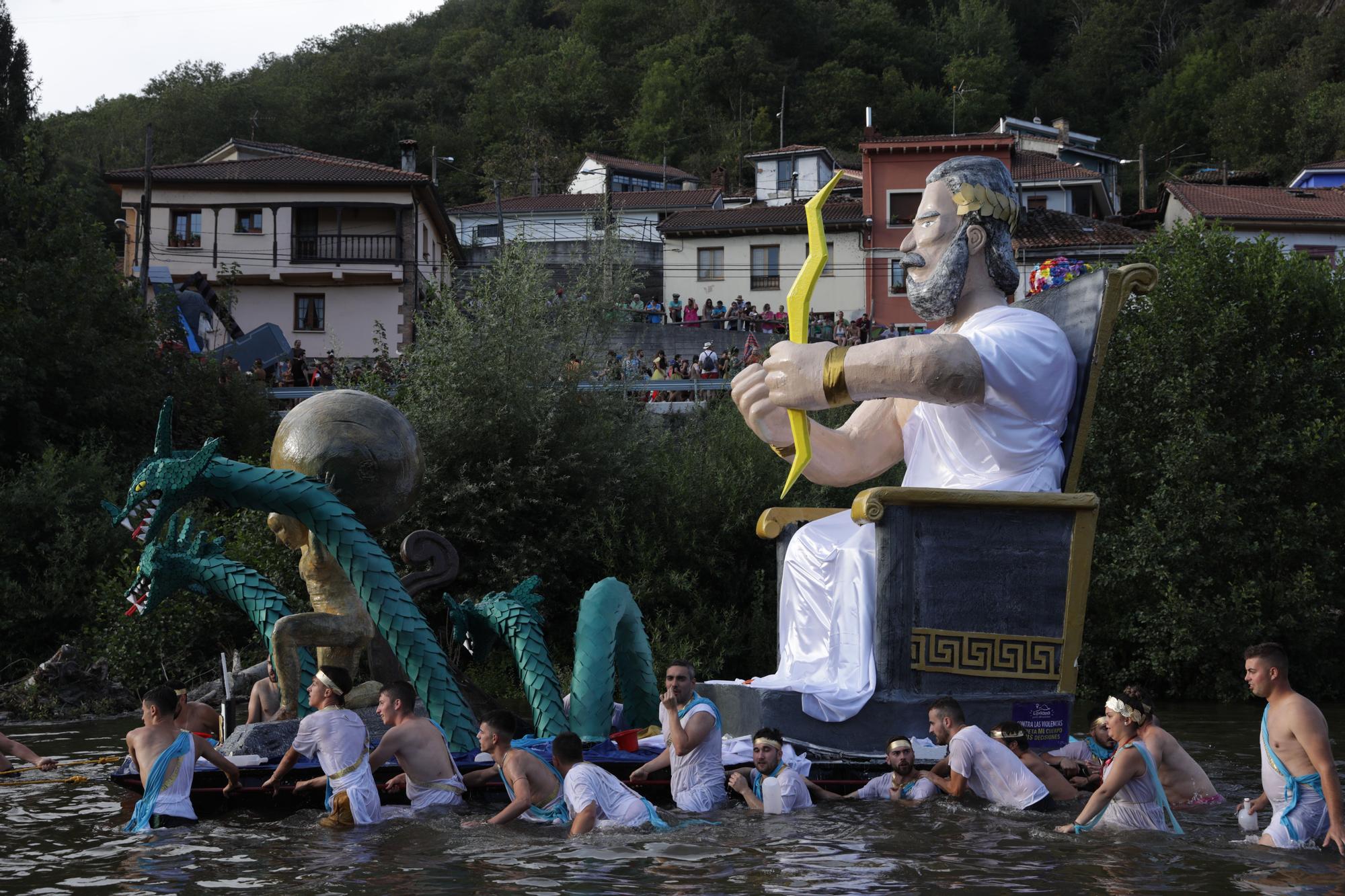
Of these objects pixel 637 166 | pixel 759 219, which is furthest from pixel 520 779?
pixel 637 166

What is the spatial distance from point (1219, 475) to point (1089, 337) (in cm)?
1091

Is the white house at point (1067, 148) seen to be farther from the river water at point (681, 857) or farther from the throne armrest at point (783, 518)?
the river water at point (681, 857)

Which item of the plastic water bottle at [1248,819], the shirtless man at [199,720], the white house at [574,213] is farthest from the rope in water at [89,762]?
the white house at [574,213]

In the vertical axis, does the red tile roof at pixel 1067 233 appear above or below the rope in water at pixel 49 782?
above

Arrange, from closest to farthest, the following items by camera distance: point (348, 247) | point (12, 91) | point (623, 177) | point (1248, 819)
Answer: point (1248, 819), point (12, 91), point (348, 247), point (623, 177)

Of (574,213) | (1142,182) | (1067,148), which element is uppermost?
(1067,148)

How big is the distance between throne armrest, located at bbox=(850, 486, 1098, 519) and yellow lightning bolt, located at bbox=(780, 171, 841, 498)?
0.48 meters

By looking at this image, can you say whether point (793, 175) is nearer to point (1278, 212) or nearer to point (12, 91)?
point (1278, 212)

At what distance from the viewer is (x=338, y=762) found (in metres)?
8.37

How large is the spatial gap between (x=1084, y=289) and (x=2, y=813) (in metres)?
7.65

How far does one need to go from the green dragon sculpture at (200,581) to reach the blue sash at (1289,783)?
19.7 ft

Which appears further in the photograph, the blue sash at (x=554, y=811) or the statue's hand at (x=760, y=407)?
the statue's hand at (x=760, y=407)

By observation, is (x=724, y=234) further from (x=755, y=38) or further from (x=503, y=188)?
(x=755, y=38)

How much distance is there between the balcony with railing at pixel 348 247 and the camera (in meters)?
41.7
